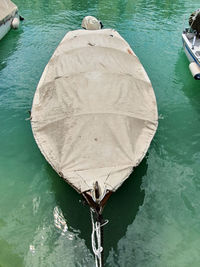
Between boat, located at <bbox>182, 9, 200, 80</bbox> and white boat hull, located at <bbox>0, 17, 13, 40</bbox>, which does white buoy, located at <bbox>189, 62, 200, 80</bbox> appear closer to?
boat, located at <bbox>182, 9, 200, 80</bbox>

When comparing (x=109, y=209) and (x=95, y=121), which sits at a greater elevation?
(x=95, y=121)

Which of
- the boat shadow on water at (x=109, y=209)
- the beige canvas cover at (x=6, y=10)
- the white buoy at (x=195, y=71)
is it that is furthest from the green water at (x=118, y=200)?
the beige canvas cover at (x=6, y=10)

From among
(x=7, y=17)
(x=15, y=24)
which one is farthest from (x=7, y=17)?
(x=15, y=24)

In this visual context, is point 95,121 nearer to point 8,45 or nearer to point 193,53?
point 193,53

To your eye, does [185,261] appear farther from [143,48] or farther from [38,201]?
[143,48]

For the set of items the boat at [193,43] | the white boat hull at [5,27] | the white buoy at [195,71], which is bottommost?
the white boat hull at [5,27]

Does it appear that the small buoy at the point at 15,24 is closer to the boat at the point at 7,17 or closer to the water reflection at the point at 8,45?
the boat at the point at 7,17

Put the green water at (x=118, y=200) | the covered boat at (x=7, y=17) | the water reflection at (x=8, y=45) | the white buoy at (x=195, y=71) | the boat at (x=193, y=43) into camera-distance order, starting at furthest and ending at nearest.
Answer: the covered boat at (x=7, y=17), the water reflection at (x=8, y=45), the boat at (x=193, y=43), the white buoy at (x=195, y=71), the green water at (x=118, y=200)

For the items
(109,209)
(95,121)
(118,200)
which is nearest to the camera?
(95,121)

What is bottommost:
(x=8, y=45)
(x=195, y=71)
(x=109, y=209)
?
(x=109, y=209)
